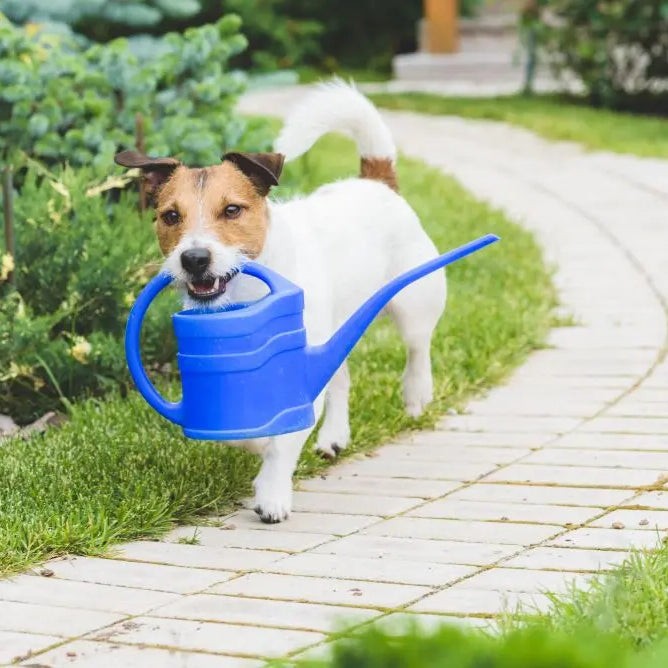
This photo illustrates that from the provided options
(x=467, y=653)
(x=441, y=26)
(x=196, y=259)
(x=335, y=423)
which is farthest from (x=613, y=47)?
(x=467, y=653)

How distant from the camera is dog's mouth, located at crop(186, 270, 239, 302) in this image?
396 cm

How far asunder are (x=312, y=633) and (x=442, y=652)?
4.65 feet

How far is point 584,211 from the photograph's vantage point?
32.0ft

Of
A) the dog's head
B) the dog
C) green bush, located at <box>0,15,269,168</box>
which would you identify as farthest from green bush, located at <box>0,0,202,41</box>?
the dog's head

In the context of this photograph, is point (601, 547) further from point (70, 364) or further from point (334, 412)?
point (70, 364)

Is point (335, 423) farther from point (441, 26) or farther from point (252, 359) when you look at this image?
point (441, 26)

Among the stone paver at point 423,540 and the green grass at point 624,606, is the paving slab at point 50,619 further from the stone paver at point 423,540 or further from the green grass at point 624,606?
the green grass at point 624,606

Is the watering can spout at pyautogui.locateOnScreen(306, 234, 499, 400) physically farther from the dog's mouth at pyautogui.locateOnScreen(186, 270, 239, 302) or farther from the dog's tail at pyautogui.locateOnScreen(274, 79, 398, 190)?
the dog's tail at pyautogui.locateOnScreen(274, 79, 398, 190)

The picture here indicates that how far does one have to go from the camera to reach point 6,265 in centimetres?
546

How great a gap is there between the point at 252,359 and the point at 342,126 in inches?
60.5

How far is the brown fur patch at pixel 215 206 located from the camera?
4.00 meters

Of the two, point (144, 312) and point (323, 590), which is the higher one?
point (144, 312)

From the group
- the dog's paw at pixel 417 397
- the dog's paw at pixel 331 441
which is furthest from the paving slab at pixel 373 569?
the dog's paw at pixel 417 397

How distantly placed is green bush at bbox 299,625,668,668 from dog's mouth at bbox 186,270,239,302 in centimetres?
227
